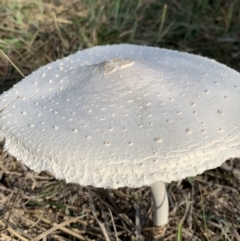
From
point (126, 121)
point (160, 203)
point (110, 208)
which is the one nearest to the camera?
point (126, 121)

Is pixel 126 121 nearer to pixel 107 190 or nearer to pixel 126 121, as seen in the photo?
pixel 126 121

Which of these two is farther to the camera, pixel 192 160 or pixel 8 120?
pixel 8 120

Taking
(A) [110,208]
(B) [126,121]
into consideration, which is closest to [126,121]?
(B) [126,121]

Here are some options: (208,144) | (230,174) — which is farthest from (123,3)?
(208,144)

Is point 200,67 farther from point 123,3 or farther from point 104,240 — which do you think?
point 123,3

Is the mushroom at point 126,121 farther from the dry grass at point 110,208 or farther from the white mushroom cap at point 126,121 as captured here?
the dry grass at point 110,208

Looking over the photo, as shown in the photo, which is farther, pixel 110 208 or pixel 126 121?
pixel 110 208

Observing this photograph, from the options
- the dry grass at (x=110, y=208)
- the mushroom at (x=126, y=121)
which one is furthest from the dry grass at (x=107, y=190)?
the mushroom at (x=126, y=121)
